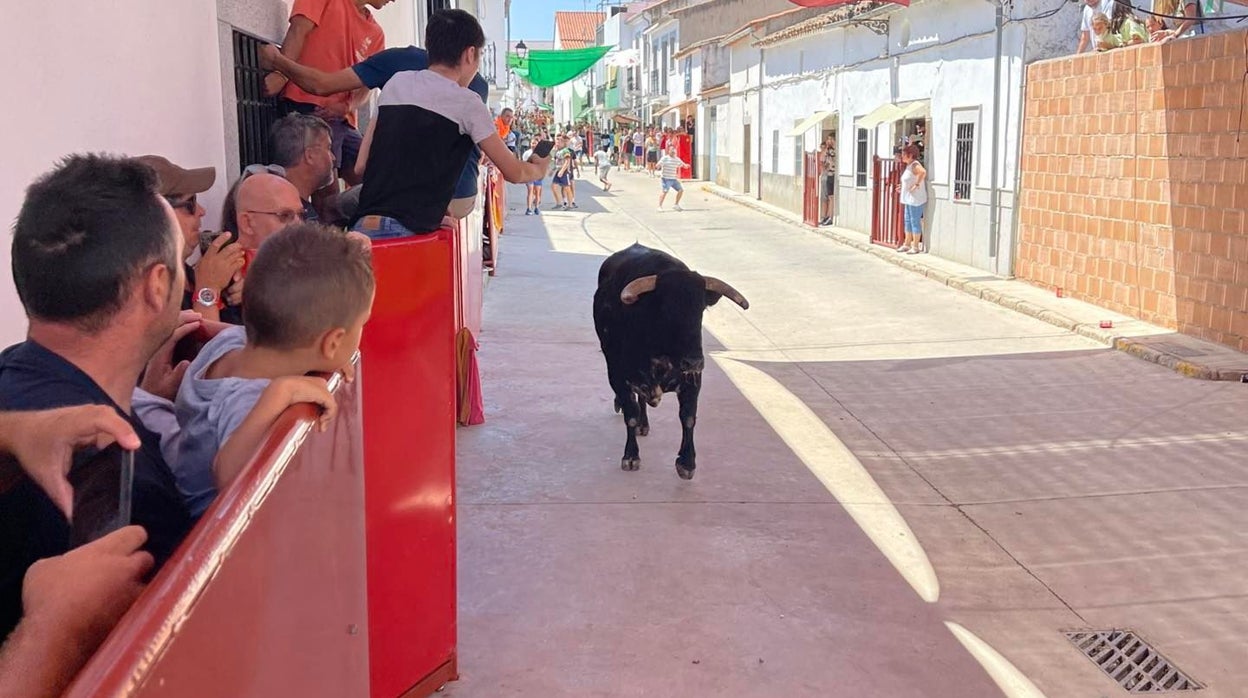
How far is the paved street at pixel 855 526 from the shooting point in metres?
3.98

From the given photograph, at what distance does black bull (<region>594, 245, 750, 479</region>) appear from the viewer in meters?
6.13

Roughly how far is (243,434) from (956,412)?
21.5 ft

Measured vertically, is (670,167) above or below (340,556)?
above

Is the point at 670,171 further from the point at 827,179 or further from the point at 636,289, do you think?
the point at 636,289

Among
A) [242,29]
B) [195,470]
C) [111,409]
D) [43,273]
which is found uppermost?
[242,29]

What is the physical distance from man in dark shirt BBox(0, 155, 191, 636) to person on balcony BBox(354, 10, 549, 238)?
2505mm

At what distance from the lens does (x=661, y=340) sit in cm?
619

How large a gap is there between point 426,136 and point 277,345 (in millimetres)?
2256

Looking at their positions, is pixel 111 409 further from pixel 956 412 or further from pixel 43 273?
pixel 956 412

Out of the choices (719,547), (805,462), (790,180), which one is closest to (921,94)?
(790,180)

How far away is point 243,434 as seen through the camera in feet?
6.07

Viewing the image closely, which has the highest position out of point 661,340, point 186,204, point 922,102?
point 922,102

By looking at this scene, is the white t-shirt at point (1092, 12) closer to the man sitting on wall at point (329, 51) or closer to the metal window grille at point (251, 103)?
the man sitting on wall at point (329, 51)

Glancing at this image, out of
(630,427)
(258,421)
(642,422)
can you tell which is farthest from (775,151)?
(258,421)
